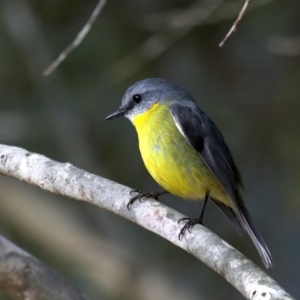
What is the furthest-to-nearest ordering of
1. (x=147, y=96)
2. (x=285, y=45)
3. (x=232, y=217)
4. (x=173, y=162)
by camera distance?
(x=285, y=45), (x=147, y=96), (x=232, y=217), (x=173, y=162)

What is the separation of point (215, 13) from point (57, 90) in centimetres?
149

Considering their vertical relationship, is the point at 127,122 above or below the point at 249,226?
below

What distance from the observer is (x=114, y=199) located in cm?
297

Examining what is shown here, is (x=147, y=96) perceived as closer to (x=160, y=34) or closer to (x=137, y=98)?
(x=137, y=98)

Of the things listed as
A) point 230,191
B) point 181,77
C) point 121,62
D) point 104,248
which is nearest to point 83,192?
point 230,191

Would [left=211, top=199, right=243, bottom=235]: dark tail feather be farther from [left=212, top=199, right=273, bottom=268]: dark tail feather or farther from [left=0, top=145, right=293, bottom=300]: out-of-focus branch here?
[left=0, top=145, right=293, bottom=300]: out-of-focus branch

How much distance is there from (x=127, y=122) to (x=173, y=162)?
101 inches

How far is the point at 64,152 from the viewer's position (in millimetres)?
5621

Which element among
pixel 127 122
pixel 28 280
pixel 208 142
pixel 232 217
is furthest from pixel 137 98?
pixel 127 122

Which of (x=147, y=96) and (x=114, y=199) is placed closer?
(x=114, y=199)

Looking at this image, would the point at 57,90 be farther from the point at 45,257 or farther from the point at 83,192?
the point at 83,192

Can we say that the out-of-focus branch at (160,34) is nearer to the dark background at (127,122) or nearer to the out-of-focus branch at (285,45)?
the dark background at (127,122)

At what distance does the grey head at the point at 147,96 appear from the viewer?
12.3ft

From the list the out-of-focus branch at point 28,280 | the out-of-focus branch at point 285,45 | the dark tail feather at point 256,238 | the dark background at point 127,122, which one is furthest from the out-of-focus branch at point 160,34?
the out-of-focus branch at point 28,280
